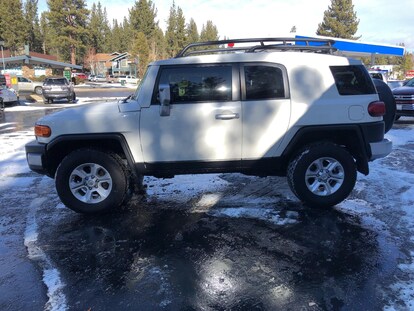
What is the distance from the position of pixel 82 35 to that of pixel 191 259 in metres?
80.0

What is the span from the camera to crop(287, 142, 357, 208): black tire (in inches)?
182

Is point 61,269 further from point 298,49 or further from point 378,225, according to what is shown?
point 298,49

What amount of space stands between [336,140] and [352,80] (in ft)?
2.51

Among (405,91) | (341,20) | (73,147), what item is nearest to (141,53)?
(341,20)

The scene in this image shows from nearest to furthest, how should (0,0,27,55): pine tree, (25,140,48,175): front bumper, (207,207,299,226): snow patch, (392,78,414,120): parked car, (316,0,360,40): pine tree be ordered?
(207,207,299,226): snow patch, (25,140,48,175): front bumper, (392,78,414,120): parked car, (316,0,360,40): pine tree, (0,0,27,55): pine tree

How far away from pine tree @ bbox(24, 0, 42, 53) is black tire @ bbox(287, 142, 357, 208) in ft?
304

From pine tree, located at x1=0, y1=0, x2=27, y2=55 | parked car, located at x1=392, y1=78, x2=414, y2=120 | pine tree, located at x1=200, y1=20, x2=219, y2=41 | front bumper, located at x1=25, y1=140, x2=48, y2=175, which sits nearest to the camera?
front bumper, located at x1=25, y1=140, x2=48, y2=175

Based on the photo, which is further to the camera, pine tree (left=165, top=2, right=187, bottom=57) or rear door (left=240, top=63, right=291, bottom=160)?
pine tree (left=165, top=2, right=187, bottom=57)

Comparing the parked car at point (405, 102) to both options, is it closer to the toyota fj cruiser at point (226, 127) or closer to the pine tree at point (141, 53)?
the toyota fj cruiser at point (226, 127)

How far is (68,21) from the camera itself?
7344cm

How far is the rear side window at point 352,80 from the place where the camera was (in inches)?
183

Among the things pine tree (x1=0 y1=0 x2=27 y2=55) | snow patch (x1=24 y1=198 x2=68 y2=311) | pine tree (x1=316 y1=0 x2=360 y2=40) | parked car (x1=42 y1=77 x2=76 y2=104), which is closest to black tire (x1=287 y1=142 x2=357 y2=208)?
snow patch (x1=24 y1=198 x2=68 y2=311)

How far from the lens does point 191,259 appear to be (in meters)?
3.57

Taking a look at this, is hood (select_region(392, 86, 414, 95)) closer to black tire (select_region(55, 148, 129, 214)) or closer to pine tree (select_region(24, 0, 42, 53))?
black tire (select_region(55, 148, 129, 214))
